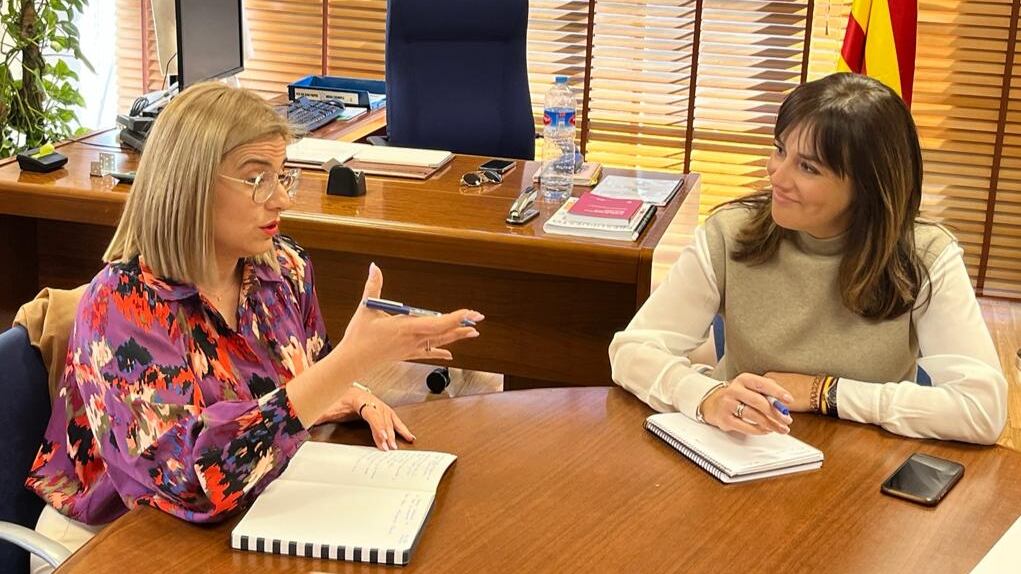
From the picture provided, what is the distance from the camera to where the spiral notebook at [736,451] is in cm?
179

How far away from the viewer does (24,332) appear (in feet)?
6.05

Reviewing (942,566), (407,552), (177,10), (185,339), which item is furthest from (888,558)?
(177,10)

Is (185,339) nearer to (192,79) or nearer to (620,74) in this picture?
(192,79)

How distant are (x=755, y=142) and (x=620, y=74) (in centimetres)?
66

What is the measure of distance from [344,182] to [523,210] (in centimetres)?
49

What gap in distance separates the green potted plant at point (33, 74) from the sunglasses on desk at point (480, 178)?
6.29 ft

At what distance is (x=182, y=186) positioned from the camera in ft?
5.72

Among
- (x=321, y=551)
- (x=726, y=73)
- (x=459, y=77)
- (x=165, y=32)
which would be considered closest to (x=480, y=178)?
(x=459, y=77)

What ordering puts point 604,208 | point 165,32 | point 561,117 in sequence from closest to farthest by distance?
point 604,208
point 561,117
point 165,32

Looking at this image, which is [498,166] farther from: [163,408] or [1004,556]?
[1004,556]

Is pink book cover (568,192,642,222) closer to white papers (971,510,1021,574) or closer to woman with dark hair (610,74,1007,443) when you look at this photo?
woman with dark hair (610,74,1007,443)

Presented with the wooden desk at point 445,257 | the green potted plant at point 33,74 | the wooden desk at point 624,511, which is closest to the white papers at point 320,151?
the wooden desk at point 445,257

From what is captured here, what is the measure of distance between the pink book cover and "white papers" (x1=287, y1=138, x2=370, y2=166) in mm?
762

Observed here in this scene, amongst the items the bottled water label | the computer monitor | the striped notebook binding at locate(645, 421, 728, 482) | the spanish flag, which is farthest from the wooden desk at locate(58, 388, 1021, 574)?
the spanish flag
